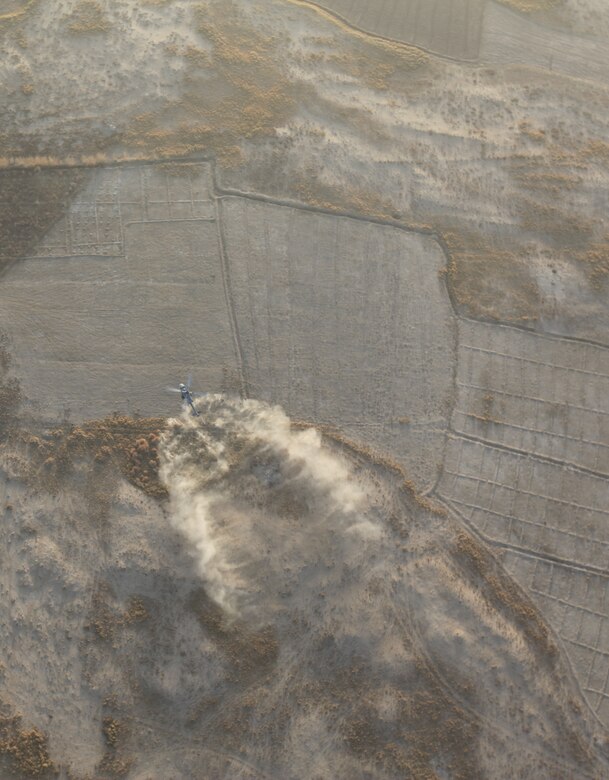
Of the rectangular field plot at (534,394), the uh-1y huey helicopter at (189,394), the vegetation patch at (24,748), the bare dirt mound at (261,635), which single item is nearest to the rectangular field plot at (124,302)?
the uh-1y huey helicopter at (189,394)

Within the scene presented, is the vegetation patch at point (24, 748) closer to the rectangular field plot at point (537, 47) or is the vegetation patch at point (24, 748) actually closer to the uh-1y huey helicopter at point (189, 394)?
the uh-1y huey helicopter at point (189, 394)

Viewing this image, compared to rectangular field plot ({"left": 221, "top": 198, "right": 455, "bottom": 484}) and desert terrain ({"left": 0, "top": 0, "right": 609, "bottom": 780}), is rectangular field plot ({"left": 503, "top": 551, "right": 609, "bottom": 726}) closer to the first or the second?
desert terrain ({"left": 0, "top": 0, "right": 609, "bottom": 780})

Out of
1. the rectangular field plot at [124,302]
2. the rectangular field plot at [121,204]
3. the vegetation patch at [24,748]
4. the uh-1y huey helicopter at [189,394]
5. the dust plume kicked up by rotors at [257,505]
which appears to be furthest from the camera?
the rectangular field plot at [121,204]

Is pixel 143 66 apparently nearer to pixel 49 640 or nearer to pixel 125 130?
pixel 125 130

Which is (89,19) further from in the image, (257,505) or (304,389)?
(257,505)

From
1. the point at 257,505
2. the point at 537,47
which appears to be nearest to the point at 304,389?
the point at 257,505

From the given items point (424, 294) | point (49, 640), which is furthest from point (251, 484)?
point (424, 294)

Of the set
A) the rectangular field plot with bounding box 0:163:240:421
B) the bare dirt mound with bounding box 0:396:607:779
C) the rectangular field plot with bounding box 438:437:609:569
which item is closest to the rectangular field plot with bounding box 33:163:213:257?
the rectangular field plot with bounding box 0:163:240:421
